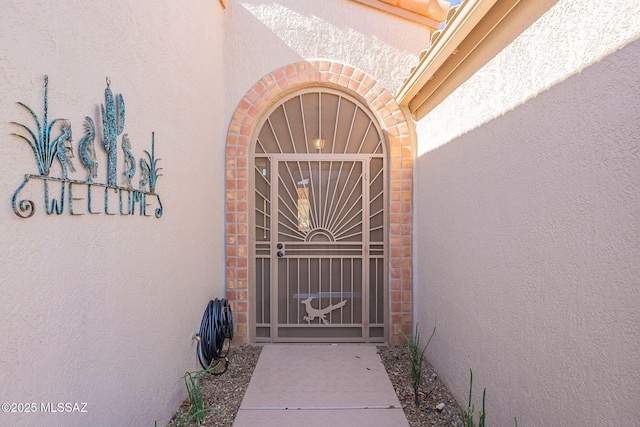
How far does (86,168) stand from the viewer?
2.05 meters

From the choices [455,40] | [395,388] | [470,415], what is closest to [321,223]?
[395,388]

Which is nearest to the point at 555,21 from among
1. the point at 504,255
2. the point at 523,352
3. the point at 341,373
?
the point at 504,255

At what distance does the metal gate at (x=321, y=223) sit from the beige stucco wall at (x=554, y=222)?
180 centimetres

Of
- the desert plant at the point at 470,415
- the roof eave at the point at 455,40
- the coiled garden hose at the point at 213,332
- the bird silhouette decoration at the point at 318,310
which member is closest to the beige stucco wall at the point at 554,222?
the desert plant at the point at 470,415

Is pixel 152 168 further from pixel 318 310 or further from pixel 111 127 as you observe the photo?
pixel 318 310

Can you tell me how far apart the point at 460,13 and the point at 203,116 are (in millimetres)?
2738

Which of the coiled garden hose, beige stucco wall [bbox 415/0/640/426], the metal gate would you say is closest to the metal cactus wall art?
the coiled garden hose

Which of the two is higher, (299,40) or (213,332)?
(299,40)

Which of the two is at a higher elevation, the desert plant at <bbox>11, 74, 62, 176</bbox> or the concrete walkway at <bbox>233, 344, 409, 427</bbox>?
the desert plant at <bbox>11, 74, 62, 176</bbox>

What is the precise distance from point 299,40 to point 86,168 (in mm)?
3739

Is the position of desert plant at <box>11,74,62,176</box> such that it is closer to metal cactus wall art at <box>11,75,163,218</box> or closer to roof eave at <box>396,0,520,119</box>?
metal cactus wall art at <box>11,75,163,218</box>

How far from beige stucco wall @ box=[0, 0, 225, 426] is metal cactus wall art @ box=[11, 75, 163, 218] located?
0.14 feet

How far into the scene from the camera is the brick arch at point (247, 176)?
4.98 meters

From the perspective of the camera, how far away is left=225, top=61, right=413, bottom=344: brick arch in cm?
498
